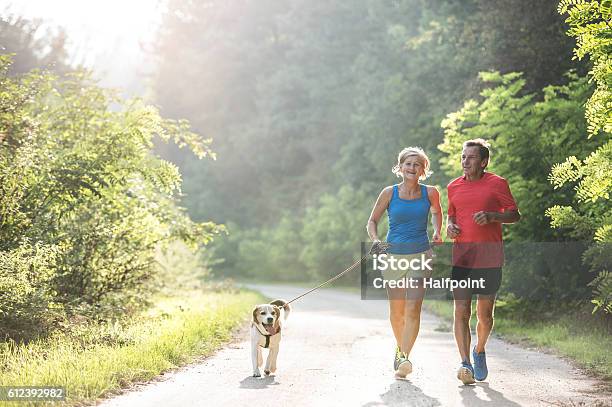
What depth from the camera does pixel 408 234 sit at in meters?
8.39

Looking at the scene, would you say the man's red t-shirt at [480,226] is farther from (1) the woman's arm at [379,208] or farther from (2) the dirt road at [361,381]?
(2) the dirt road at [361,381]

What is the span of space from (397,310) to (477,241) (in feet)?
4.02

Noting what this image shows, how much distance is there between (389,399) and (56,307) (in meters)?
5.63

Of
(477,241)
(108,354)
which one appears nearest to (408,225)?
(477,241)

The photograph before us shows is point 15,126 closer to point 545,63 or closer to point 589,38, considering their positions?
point 589,38

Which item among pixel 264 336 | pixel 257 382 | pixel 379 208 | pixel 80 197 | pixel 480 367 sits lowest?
pixel 257 382

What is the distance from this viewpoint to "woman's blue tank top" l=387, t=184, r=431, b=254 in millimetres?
8367

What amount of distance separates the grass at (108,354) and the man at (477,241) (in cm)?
341

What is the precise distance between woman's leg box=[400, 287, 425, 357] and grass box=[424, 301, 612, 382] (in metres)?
2.23

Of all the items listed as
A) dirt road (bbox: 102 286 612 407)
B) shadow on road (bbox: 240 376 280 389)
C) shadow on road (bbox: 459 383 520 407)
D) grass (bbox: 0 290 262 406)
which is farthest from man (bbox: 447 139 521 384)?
grass (bbox: 0 290 262 406)

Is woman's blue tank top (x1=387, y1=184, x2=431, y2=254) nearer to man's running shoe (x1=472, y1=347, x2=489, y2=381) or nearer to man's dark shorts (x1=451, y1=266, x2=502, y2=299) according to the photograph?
man's dark shorts (x1=451, y1=266, x2=502, y2=299)

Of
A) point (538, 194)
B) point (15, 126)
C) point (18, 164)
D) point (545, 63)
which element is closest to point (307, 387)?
point (18, 164)

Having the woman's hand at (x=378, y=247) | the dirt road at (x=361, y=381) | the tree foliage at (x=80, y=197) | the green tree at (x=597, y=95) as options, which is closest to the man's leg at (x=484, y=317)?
the dirt road at (x=361, y=381)

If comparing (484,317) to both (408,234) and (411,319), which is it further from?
(408,234)
